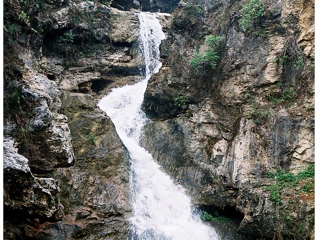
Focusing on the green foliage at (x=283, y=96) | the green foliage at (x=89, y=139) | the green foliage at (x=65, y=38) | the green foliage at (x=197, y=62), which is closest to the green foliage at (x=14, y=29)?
the green foliage at (x=89, y=139)

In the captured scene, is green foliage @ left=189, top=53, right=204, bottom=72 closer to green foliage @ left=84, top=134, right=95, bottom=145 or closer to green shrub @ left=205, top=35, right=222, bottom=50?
green shrub @ left=205, top=35, right=222, bottom=50

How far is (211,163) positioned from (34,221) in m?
6.65

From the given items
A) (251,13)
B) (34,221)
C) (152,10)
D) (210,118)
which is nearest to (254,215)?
(210,118)

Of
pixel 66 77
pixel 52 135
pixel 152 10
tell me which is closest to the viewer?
pixel 52 135

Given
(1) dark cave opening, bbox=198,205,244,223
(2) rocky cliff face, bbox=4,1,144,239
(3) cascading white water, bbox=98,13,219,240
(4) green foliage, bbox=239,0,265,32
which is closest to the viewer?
(2) rocky cliff face, bbox=4,1,144,239

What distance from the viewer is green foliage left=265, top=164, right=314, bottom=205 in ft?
30.8

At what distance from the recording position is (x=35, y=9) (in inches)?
448

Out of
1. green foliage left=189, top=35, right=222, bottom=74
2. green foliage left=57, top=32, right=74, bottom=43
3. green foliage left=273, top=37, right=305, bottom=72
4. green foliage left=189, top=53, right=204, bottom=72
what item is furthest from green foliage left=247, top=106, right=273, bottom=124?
green foliage left=57, top=32, right=74, bottom=43

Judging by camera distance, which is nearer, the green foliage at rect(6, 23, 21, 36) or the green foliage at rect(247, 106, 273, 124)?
the green foliage at rect(6, 23, 21, 36)

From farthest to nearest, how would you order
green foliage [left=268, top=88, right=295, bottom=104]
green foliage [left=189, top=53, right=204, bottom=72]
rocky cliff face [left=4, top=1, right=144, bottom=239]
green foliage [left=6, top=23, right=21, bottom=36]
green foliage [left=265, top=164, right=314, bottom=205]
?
green foliage [left=189, top=53, right=204, bottom=72], green foliage [left=268, top=88, right=295, bottom=104], green foliage [left=265, top=164, right=314, bottom=205], green foliage [left=6, top=23, right=21, bottom=36], rocky cliff face [left=4, top=1, right=144, bottom=239]

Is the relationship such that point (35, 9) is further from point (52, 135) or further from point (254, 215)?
point (254, 215)

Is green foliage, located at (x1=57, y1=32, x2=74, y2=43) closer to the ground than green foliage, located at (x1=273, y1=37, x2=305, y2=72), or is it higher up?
higher up

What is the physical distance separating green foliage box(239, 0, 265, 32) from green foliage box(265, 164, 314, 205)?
19.6ft

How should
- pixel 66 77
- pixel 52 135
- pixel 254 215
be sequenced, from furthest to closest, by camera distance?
pixel 66 77
pixel 254 215
pixel 52 135
